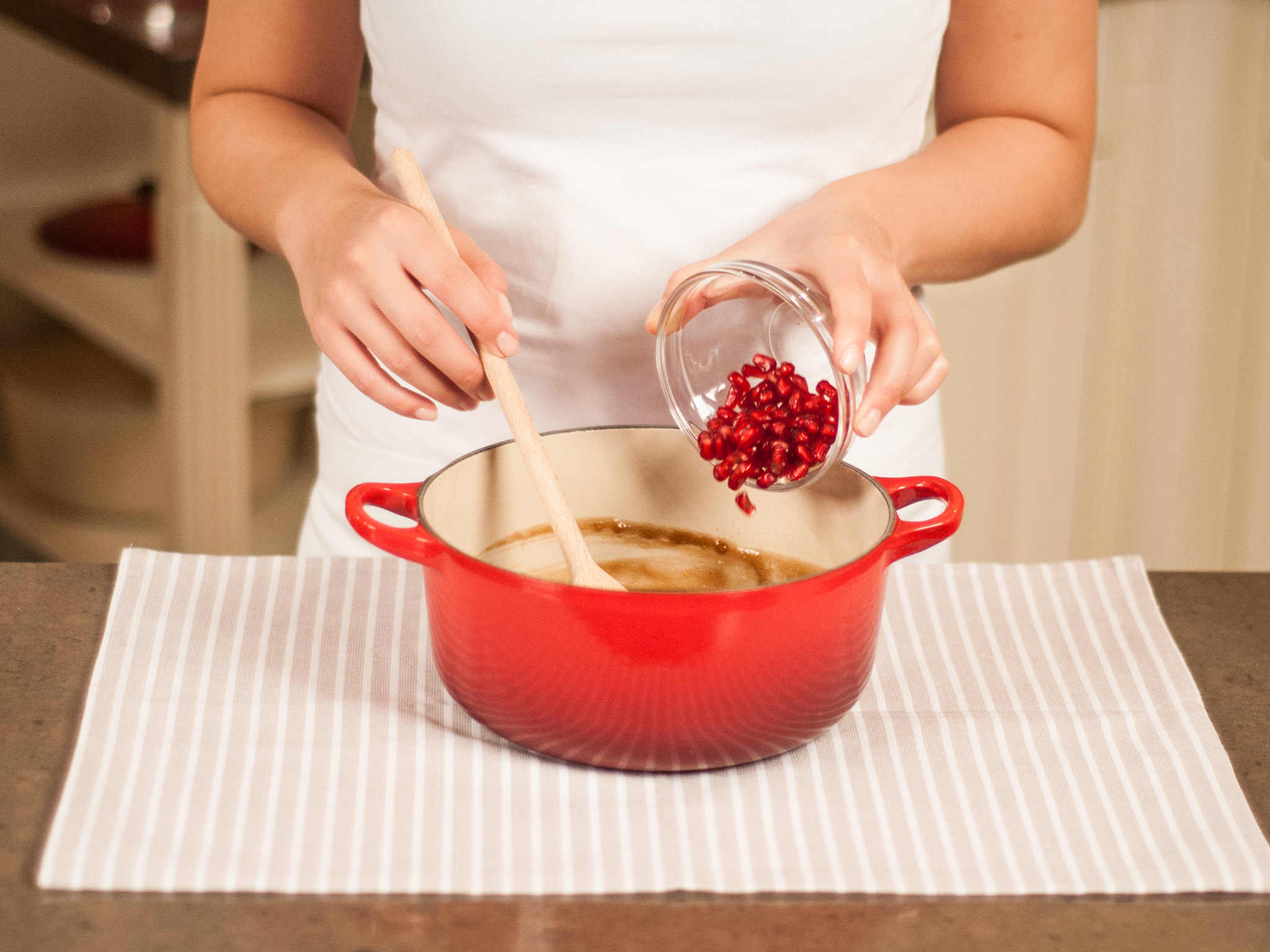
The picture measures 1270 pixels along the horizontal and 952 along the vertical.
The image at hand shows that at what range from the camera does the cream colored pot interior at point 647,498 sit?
659 mm

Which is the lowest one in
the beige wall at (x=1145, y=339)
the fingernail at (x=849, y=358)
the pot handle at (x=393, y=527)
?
the beige wall at (x=1145, y=339)

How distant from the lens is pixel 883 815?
1.87 ft

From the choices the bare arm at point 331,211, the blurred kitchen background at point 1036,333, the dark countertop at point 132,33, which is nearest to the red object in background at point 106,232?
the blurred kitchen background at point 1036,333

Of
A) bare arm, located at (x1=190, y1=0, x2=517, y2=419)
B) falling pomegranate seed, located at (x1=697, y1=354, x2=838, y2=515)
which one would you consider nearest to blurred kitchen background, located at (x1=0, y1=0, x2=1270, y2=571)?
bare arm, located at (x1=190, y1=0, x2=517, y2=419)

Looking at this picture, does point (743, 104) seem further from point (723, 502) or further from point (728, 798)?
point (728, 798)

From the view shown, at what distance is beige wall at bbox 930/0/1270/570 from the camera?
1683 millimetres

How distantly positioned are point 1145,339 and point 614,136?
1.15 m

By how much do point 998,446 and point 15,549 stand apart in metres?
1.67

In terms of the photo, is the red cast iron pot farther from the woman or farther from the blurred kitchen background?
the blurred kitchen background

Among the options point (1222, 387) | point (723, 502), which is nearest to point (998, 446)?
point (1222, 387)

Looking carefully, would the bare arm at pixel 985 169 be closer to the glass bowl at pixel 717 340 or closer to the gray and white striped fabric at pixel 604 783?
the glass bowl at pixel 717 340

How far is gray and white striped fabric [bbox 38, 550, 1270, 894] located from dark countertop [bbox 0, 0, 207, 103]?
0.96m

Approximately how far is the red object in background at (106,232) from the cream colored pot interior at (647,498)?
4.61ft

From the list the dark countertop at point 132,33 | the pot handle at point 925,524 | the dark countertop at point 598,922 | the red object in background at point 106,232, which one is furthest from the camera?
the red object in background at point 106,232
